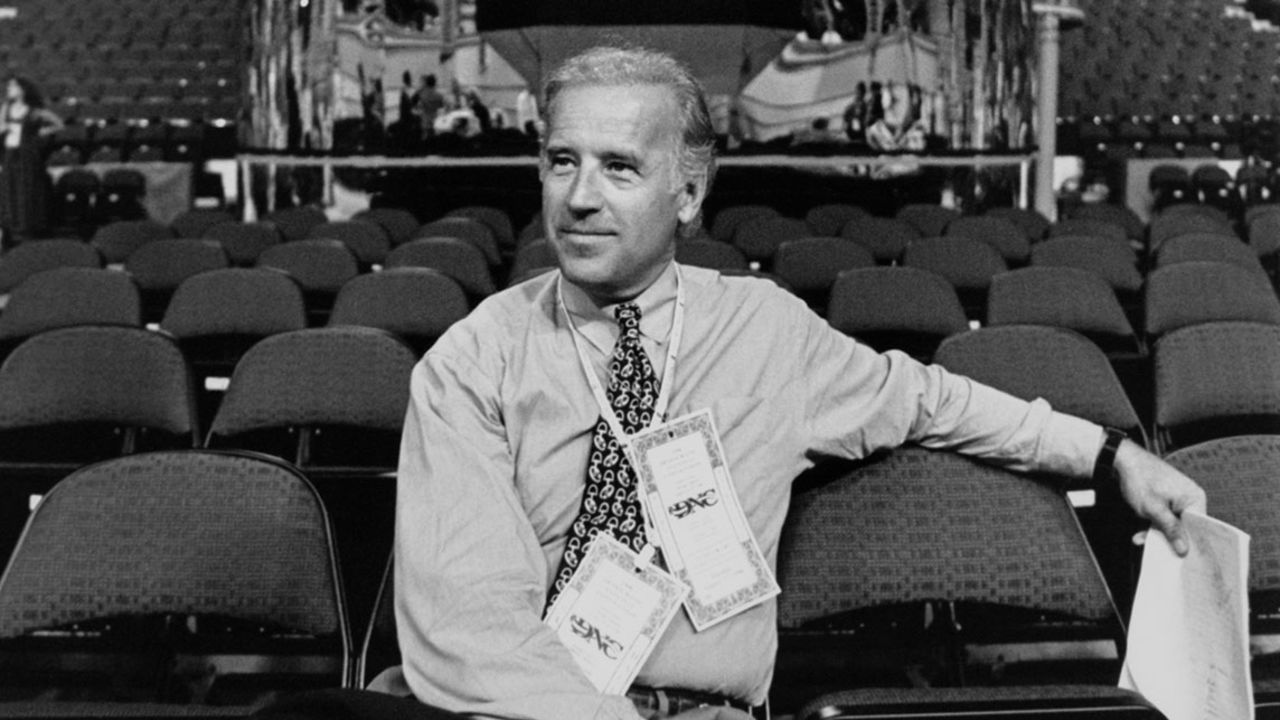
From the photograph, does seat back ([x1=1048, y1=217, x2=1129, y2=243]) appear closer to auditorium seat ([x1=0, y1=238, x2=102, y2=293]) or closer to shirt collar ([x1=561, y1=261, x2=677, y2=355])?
auditorium seat ([x1=0, y1=238, x2=102, y2=293])

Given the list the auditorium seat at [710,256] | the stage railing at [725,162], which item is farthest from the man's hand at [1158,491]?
the stage railing at [725,162]

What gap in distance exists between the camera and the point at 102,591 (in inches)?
75.7

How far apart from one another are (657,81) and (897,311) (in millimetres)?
2418

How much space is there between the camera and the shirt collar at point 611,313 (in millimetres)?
1838

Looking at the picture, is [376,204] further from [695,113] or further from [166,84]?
[695,113]

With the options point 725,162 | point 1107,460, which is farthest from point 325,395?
point 725,162

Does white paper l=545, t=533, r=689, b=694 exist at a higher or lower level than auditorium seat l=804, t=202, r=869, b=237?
higher

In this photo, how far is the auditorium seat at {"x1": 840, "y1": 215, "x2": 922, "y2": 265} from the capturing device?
257 inches

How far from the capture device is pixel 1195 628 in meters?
1.69

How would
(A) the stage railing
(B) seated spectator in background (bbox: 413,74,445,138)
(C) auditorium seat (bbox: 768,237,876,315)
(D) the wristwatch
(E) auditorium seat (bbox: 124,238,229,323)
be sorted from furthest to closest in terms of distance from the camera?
1. (B) seated spectator in background (bbox: 413,74,445,138)
2. (A) the stage railing
3. (E) auditorium seat (bbox: 124,238,229,323)
4. (C) auditorium seat (bbox: 768,237,876,315)
5. (D) the wristwatch

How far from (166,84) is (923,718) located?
1574cm

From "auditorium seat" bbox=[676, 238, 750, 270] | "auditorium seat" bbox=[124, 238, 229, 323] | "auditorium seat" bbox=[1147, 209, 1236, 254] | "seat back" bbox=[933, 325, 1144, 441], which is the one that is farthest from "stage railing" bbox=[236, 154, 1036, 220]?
"seat back" bbox=[933, 325, 1144, 441]

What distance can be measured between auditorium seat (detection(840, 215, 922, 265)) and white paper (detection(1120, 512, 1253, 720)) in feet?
15.6

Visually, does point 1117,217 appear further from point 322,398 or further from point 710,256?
point 322,398
